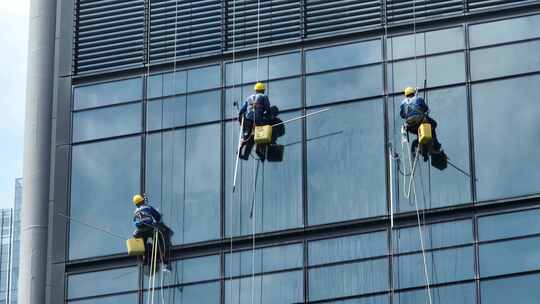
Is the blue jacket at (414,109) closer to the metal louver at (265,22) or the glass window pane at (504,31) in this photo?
the glass window pane at (504,31)

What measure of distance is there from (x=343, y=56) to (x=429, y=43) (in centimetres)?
220

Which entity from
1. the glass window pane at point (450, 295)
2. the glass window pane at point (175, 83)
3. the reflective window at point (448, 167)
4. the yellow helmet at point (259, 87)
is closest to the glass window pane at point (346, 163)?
the reflective window at point (448, 167)

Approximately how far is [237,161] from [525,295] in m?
7.91

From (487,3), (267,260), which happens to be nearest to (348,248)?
(267,260)

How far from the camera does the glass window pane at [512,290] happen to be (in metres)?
32.3

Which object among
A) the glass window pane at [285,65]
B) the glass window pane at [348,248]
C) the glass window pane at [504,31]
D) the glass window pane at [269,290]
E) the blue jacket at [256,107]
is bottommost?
the glass window pane at [269,290]

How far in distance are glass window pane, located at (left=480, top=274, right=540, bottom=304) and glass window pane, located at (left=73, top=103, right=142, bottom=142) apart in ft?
33.4

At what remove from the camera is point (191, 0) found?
38438 millimetres

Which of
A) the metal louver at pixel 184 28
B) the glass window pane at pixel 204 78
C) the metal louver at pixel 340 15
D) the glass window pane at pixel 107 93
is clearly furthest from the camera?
the glass window pane at pixel 107 93

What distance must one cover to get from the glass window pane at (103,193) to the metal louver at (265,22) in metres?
3.83

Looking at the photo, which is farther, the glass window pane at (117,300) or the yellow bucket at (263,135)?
the glass window pane at (117,300)

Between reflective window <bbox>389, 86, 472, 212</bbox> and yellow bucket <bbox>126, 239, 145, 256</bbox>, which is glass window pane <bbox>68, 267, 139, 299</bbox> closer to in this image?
yellow bucket <bbox>126, 239, 145, 256</bbox>

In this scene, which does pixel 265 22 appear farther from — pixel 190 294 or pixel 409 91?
pixel 190 294

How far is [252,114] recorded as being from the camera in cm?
3541
